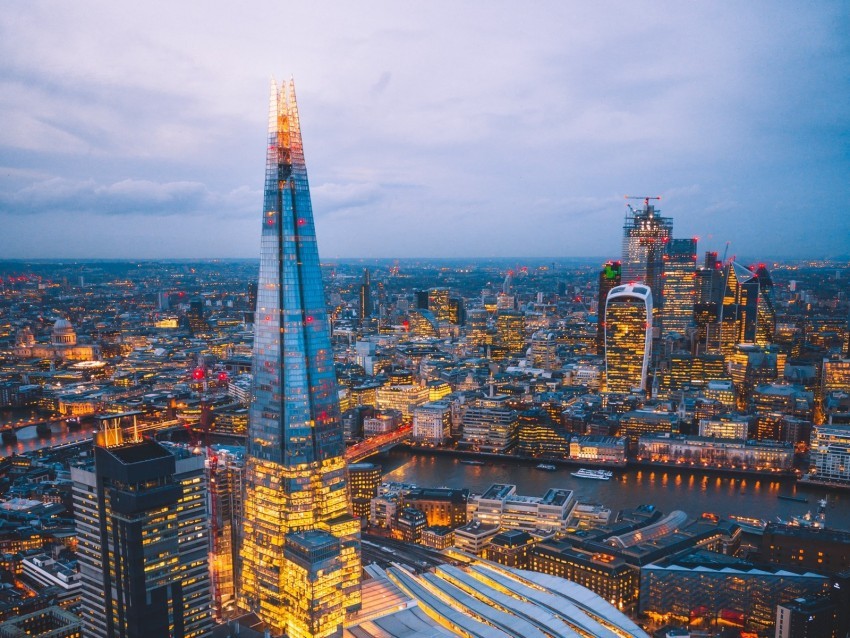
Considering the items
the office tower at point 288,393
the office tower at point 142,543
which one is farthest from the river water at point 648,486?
the office tower at point 142,543

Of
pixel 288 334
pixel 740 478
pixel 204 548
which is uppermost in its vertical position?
pixel 288 334

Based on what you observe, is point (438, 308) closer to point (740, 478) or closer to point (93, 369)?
point (93, 369)

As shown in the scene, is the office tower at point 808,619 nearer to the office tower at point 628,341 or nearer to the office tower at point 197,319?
the office tower at point 628,341

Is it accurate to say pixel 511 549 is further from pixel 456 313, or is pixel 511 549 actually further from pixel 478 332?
pixel 456 313

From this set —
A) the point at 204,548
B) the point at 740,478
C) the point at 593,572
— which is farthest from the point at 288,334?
the point at 740,478

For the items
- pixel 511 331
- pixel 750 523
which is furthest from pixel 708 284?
pixel 750 523

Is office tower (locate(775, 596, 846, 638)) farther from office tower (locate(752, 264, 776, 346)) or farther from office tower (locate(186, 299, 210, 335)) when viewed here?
office tower (locate(186, 299, 210, 335))

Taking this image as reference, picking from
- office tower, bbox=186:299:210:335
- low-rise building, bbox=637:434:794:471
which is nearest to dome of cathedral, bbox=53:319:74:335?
office tower, bbox=186:299:210:335
